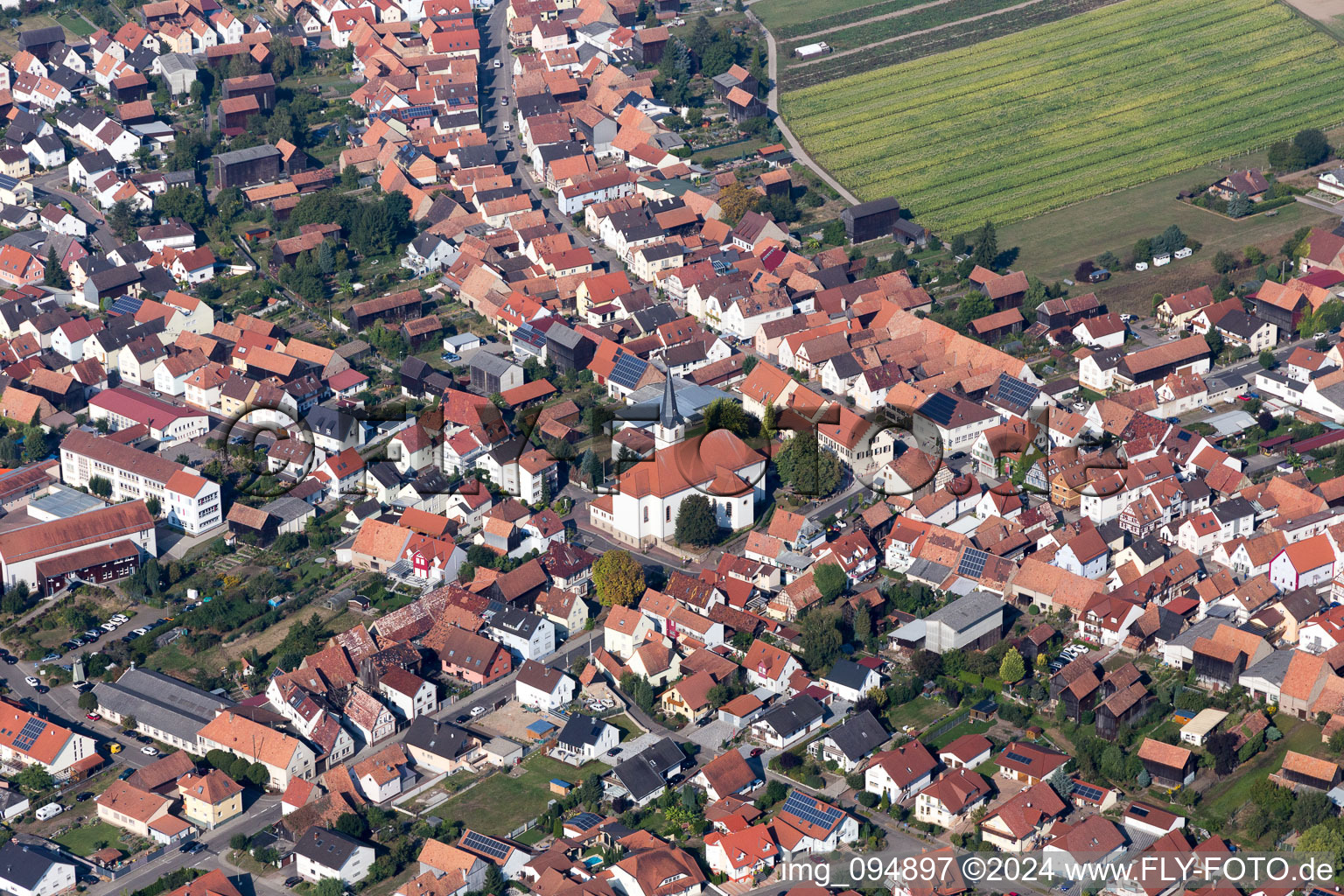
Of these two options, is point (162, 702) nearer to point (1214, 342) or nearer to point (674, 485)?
point (674, 485)

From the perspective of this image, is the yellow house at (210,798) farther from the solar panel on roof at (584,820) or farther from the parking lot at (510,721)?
the solar panel on roof at (584,820)

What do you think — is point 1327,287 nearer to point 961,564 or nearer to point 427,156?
point 961,564

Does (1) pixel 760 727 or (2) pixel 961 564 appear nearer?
(1) pixel 760 727

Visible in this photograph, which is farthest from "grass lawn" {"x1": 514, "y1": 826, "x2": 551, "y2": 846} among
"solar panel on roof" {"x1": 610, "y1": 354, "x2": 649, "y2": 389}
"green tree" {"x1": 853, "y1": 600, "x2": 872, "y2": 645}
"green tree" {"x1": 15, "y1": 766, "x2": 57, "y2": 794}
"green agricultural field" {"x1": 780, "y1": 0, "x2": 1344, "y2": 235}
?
"green agricultural field" {"x1": 780, "y1": 0, "x2": 1344, "y2": 235}

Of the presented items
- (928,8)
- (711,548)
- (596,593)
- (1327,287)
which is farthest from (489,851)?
(928,8)

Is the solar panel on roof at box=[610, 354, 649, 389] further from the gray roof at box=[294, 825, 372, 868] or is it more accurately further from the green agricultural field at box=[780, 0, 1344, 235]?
the gray roof at box=[294, 825, 372, 868]

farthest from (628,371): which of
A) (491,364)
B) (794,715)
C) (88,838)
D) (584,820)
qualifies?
(88,838)
